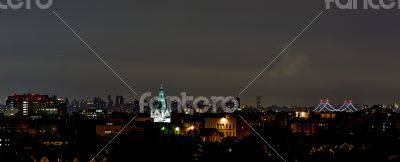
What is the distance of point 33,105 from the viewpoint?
110188 millimetres

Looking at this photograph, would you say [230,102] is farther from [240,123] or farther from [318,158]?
[318,158]

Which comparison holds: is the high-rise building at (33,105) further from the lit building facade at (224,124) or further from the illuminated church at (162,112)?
the lit building facade at (224,124)

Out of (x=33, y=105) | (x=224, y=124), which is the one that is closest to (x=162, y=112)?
(x=224, y=124)

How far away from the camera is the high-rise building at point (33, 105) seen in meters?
108

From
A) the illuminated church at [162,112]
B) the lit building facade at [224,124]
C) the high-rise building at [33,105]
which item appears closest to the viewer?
the lit building facade at [224,124]

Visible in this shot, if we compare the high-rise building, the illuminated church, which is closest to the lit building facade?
the illuminated church

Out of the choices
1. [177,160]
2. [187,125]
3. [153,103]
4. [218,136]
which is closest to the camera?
[177,160]

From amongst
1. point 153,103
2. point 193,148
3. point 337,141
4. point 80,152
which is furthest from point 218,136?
point 153,103

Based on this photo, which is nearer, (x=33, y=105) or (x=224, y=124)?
(x=224, y=124)

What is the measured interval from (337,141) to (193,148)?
9.10 metres

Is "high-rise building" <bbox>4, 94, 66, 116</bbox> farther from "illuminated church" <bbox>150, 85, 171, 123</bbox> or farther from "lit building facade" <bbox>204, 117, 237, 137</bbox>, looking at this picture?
"lit building facade" <bbox>204, 117, 237, 137</bbox>

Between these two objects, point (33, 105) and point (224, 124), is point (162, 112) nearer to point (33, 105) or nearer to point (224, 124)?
point (224, 124)

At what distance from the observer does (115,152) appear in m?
29.5

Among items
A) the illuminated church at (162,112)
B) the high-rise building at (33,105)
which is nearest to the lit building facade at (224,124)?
the illuminated church at (162,112)
